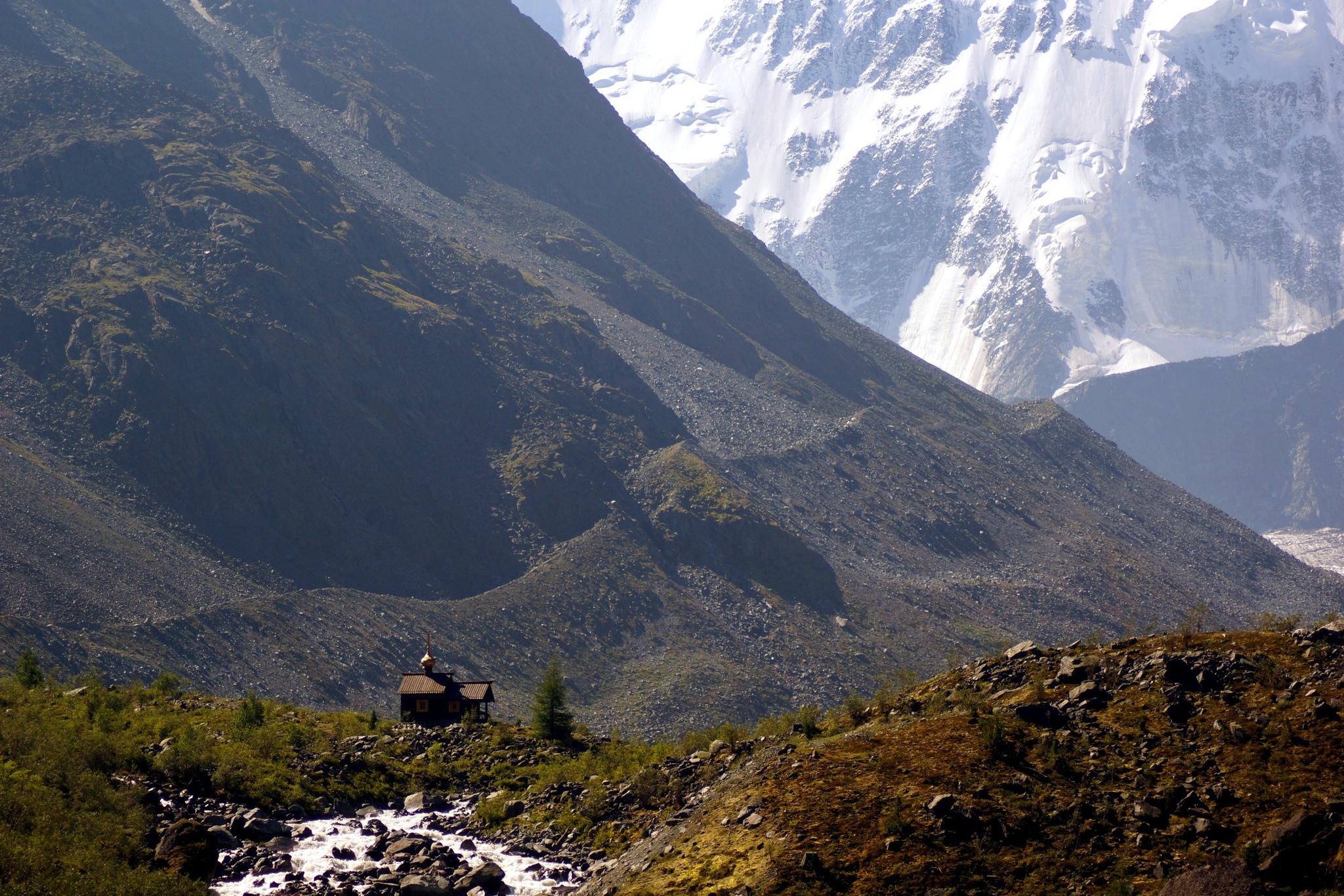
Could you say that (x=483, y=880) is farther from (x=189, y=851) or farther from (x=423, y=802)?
(x=423, y=802)

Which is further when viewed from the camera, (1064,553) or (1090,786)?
(1064,553)

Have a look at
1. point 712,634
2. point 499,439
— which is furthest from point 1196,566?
point 499,439

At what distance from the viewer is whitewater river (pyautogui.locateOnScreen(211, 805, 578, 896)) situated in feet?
115

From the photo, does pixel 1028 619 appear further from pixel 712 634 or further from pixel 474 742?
pixel 474 742

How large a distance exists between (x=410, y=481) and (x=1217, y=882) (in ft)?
419

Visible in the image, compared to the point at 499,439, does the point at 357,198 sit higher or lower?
higher

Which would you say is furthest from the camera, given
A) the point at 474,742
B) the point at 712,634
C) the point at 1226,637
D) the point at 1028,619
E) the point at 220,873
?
the point at 1028,619

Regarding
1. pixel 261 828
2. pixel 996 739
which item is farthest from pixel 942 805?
pixel 261 828

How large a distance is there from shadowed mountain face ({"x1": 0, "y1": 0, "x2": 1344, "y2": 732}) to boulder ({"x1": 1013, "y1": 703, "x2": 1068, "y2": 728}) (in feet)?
253

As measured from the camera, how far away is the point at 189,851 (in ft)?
116

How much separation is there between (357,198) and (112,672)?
11962 centimetres

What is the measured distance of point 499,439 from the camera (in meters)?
155

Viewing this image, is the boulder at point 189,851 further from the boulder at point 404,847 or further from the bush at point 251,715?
the bush at point 251,715

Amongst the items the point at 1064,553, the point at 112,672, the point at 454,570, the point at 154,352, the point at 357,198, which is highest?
the point at 357,198
